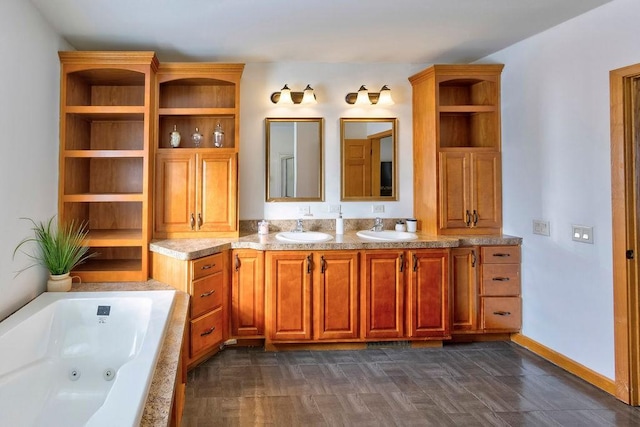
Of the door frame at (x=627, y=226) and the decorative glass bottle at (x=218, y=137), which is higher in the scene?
the decorative glass bottle at (x=218, y=137)

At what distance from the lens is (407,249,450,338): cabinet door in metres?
2.94

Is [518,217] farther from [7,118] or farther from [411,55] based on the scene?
[7,118]

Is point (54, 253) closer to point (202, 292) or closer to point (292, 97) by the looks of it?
point (202, 292)

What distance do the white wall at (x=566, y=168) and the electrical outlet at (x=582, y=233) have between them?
0.03 metres

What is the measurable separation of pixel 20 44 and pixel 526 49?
12.1ft

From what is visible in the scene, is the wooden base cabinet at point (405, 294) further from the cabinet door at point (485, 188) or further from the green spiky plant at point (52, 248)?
the green spiky plant at point (52, 248)

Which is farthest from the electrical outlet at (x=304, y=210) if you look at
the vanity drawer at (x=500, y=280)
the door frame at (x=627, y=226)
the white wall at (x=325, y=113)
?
the door frame at (x=627, y=226)


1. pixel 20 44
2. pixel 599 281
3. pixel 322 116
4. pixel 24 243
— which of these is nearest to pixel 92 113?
pixel 20 44

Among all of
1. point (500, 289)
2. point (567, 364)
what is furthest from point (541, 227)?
point (567, 364)

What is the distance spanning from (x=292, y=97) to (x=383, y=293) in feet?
6.57

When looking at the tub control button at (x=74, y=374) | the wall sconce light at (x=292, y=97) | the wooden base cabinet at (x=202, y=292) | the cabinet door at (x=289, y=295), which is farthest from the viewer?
the wall sconce light at (x=292, y=97)

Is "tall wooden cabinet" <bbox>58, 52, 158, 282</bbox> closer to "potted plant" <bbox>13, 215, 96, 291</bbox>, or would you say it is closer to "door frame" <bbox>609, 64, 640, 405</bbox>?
"potted plant" <bbox>13, 215, 96, 291</bbox>

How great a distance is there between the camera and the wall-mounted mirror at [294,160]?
3447 mm

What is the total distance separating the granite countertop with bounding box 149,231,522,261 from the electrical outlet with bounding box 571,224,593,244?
0.51 meters
